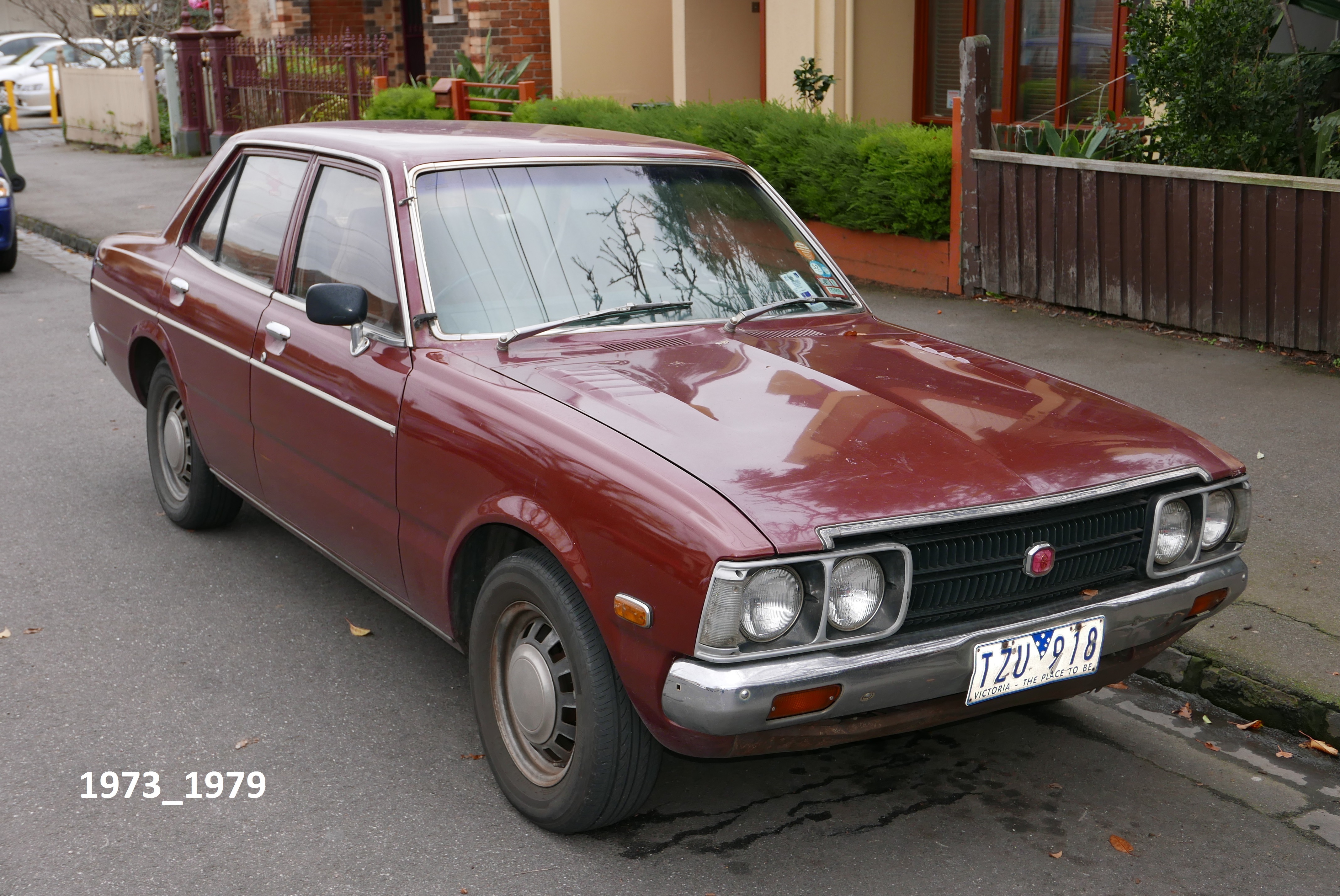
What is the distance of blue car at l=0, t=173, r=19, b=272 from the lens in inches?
507

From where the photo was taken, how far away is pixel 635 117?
43.5ft

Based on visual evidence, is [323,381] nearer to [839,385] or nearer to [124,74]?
[839,385]

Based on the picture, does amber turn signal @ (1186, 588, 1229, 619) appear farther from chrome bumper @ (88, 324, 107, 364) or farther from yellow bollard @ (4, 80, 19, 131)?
yellow bollard @ (4, 80, 19, 131)

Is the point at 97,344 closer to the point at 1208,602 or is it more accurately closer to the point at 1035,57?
the point at 1208,602

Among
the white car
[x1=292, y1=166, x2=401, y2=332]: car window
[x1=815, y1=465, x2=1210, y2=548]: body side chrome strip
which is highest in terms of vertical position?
the white car

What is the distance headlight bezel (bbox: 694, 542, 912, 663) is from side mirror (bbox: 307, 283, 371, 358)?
1684 millimetres

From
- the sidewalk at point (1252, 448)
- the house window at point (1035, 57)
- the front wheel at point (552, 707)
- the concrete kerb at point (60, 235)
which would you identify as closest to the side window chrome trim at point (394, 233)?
the front wheel at point (552, 707)

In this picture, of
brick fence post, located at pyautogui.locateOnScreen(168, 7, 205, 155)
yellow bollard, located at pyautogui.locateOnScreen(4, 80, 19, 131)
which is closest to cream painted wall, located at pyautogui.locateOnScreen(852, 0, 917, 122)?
brick fence post, located at pyautogui.locateOnScreen(168, 7, 205, 155)

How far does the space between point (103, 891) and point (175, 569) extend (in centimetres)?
244

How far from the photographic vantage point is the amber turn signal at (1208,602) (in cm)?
361

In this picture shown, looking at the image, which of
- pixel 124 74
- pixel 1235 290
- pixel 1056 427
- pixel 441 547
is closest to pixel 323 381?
pixel 441 547

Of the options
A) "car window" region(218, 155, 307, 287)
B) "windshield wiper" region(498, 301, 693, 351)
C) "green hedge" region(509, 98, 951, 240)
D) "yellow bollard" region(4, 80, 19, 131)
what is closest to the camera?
"windshield wiper" region(498, 301, 693, 351)

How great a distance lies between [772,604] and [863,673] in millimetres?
266

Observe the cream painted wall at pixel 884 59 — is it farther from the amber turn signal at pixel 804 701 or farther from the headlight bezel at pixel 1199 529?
the amber turn signal at pixel 804 701
